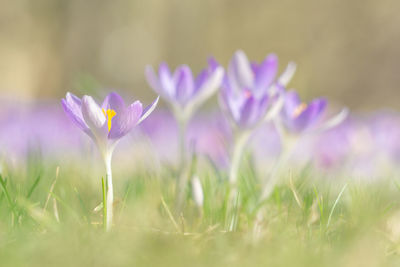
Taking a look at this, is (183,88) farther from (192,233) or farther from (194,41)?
(194,41)

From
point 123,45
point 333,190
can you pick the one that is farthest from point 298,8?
point 333,190

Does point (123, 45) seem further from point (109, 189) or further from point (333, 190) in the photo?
point (109, 189)

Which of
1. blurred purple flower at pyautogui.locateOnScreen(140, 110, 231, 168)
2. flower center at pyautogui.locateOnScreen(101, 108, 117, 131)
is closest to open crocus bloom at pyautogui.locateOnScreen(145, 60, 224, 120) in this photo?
flower center at pyautogui.locateOnScreen(101, 108, 117, 131)

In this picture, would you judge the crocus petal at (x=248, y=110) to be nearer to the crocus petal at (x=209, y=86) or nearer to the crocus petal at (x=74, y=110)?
the crocus petal at (x=209, y=86)

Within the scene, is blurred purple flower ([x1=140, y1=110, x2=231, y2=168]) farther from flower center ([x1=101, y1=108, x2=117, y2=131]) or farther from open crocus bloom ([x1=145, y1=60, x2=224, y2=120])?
flower center ([x1=101, y1=108, x2=117, y2=131])

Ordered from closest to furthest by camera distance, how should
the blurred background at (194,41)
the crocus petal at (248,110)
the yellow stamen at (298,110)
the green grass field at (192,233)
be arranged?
the green grass field at (192,233)
the crocus petal at (248,110)
the yellow stamen at (298,110)
the blurred background at (194,41)

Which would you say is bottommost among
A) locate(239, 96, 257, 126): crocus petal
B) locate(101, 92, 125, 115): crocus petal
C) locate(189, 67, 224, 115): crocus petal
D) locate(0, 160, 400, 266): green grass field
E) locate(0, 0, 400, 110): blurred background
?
locate(0, 160, 400, 266): green grass field

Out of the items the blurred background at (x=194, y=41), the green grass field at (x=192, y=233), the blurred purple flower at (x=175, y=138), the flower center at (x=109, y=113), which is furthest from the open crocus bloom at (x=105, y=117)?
the blurred background at (x=194, y=41)
